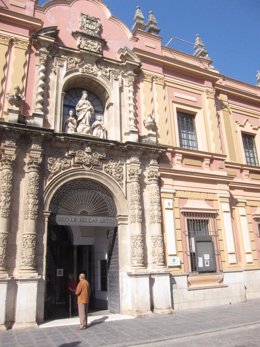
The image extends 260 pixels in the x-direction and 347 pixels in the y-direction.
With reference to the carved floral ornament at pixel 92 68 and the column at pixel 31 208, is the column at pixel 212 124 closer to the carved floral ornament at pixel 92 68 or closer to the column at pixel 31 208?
the carved floral ornament at pixel 92 68

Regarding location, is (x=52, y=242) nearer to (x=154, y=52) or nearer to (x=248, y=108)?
(x=154, y=52)

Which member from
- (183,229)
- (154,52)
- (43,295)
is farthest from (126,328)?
(154,52)

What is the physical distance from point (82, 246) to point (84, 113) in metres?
5.63

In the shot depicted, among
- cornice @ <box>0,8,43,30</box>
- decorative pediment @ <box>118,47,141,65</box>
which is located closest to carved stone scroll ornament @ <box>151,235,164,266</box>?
decorative pediment @ <box>118,47,141,65</box>

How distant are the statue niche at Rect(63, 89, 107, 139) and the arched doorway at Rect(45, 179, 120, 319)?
6.40 feet

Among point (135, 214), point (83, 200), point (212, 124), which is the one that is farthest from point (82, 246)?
point (212, 124)

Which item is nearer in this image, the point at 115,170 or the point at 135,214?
the point at 135,214

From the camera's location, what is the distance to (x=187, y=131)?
14.0 m

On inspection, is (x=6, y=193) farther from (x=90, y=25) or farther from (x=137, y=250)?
(x=90, y=25)

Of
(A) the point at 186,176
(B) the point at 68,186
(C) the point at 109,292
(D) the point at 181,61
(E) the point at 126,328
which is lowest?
(E) the point at 126,328

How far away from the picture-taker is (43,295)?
29.2ft

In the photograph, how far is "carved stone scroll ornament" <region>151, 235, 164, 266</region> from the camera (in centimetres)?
1057

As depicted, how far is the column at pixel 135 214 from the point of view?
10.4m

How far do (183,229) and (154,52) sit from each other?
7.76 meters
